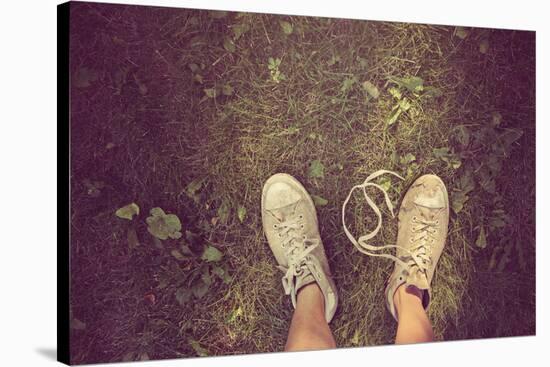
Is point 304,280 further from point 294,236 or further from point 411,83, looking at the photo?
point 411,83

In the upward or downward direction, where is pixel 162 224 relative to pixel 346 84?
downward

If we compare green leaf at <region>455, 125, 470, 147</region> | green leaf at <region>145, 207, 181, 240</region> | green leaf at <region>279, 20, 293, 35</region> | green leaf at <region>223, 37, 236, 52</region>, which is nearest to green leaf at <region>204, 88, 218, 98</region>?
green leaf at <region>223, 37, 236, 52</region>

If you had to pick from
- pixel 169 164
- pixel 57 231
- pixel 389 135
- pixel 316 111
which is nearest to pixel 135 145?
pixel 169 164

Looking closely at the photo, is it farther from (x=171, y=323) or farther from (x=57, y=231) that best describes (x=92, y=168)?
(x=171, y=323)

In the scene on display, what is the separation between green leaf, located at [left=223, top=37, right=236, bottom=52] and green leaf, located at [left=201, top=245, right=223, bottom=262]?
848mm

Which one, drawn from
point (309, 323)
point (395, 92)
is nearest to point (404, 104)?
point (395, 92)

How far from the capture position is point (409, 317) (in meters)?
5.30

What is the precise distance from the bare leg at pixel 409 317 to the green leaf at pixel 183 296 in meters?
1.00

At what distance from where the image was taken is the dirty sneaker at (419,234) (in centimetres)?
529

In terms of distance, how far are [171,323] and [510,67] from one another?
205 cm

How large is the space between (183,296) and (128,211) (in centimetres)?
44

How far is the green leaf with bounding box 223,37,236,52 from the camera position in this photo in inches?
194

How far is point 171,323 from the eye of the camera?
4848 millimetres

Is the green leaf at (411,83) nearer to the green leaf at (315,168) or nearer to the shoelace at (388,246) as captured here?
the shoelace at (388,246)
